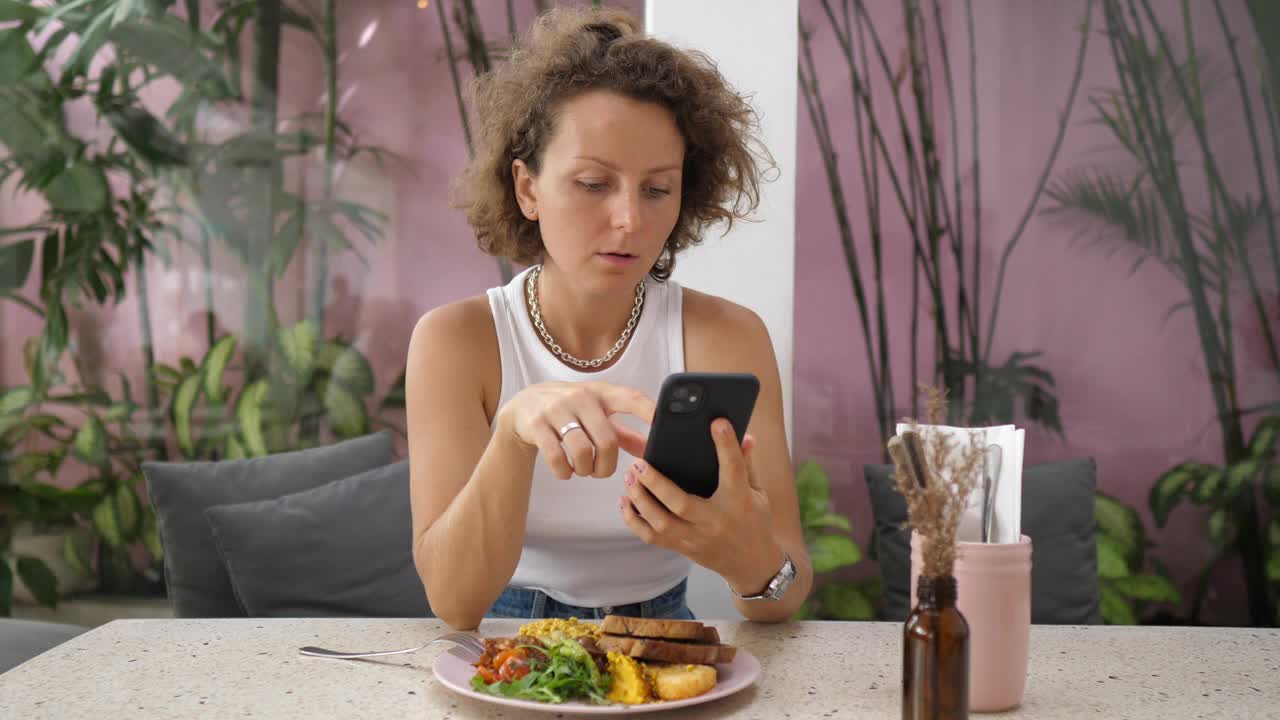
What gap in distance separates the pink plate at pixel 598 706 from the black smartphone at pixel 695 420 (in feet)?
0.63

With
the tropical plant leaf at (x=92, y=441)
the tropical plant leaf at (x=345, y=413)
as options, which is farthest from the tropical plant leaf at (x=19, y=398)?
the tropical plant leaf at (x=345, y=413)

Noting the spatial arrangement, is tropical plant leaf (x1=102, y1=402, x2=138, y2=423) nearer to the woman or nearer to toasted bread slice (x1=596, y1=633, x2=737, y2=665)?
the woman

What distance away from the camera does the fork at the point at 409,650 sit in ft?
3.65

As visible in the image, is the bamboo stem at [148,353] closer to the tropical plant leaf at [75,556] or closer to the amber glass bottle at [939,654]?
the tropical plant leaf at [75,556]

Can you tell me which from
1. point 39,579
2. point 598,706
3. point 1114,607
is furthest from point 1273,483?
point 39,579

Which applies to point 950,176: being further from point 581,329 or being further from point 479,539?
point 479,539

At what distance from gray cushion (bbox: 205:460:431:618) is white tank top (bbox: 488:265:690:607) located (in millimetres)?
585

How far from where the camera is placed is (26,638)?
227 centimetres

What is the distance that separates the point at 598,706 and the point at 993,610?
1.23 feet

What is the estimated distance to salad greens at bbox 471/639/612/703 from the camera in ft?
3.16

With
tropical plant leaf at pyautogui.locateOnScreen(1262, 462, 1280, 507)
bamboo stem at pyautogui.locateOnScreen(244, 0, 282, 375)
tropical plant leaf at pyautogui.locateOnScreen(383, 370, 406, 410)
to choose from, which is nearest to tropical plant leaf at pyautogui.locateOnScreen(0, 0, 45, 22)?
bamboo stem at pyautogui.locateOnScreen(244, 0, 282, 375)

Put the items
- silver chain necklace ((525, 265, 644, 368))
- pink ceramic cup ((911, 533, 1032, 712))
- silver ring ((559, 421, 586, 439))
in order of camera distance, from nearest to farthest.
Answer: pink ceramic cup ((911, 533, 1032, 712)), silver ring ((559, 421, 586, 439)), silver chain necklace ((525, 265, 644, 368))

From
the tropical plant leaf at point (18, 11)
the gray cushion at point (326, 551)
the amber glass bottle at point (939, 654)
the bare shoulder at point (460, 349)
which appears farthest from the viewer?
the tropical plant leaf at point (18, 11)

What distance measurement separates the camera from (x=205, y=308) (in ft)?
9.25
